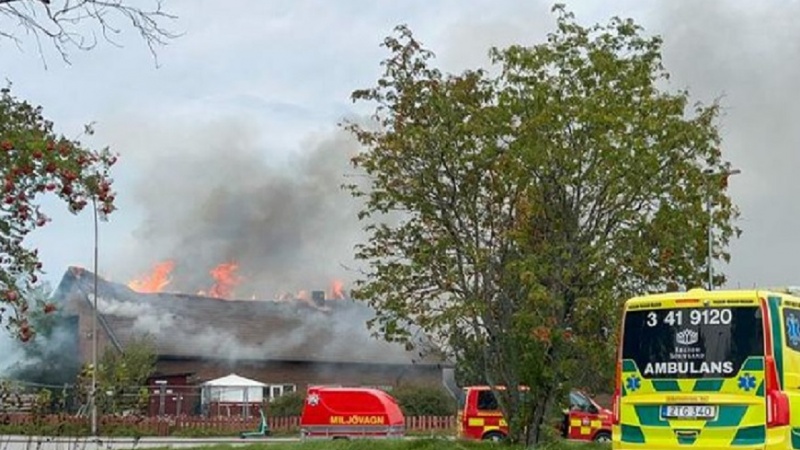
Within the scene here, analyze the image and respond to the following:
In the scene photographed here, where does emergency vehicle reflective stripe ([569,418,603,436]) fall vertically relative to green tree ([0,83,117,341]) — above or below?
below

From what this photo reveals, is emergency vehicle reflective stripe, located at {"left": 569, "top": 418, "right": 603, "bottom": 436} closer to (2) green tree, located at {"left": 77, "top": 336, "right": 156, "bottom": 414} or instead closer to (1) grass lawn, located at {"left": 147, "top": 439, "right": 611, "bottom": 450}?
(1) grass lawn, located at {"left": 147, "top": 439, "right": 611, "bottom": 450}

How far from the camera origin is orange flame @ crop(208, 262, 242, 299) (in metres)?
53.4

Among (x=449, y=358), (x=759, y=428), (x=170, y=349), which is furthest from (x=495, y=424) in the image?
(x=170, y=349)

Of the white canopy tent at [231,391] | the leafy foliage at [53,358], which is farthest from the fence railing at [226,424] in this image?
the leafy foliage at [53,358]

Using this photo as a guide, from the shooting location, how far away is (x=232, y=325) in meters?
56.7

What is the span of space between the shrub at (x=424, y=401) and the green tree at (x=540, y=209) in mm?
23493

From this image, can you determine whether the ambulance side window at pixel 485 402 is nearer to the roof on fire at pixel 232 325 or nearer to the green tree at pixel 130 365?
the green tree at pixel 130 365

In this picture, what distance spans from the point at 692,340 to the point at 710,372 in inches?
17.3

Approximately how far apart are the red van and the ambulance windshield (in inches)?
554

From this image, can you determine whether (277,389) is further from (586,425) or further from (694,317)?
(694,317)

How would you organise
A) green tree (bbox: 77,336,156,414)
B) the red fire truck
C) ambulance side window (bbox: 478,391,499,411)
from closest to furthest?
the red fire truck → ambulance side window (bbox: 478,391,499,411) → green tree (bbox: 77,336,156,414)

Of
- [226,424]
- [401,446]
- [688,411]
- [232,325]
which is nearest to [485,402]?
[401,446]

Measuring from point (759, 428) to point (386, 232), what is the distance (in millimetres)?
8822

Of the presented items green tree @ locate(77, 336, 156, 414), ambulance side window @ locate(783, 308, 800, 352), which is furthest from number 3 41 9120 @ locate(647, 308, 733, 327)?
green tree @ locate(77, 336, 156, 414)
